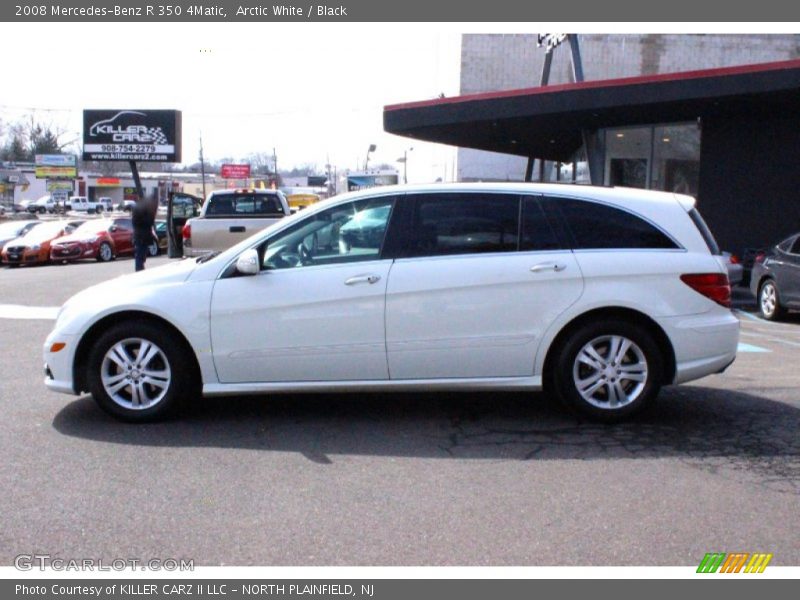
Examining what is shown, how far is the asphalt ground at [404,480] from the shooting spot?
178 inches

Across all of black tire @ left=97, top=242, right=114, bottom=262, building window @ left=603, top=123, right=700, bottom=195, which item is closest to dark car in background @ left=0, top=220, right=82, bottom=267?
black tire @ left=97, top=242, right=114, bottom=262

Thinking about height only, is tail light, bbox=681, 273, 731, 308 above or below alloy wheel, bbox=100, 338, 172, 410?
above

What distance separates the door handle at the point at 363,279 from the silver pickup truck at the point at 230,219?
10737mm

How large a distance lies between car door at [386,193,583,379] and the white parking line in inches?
308

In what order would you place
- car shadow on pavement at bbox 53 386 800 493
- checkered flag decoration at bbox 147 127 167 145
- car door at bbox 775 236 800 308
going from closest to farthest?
car shadow on pavement at bbox 53 386 800 493 < car door at bbox 775 236 800 308 < checkered flag decoration at bbox 147 127 167 145

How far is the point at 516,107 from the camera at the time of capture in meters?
18.5

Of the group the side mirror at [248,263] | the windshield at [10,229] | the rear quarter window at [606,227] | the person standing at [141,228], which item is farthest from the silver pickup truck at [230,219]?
the windshield at [10,229]

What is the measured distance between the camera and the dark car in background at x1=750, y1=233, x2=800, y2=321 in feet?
45.0

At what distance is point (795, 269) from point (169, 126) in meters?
31.8

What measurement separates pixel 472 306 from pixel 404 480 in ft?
5.10

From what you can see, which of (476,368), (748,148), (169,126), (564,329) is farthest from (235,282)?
(169,126)

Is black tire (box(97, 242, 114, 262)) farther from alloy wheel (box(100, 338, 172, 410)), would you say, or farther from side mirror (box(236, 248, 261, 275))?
side mirror (box(236, 248, 261, 275))

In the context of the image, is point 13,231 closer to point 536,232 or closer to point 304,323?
point 304,323

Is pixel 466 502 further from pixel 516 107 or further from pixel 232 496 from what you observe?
pixel 516 107
